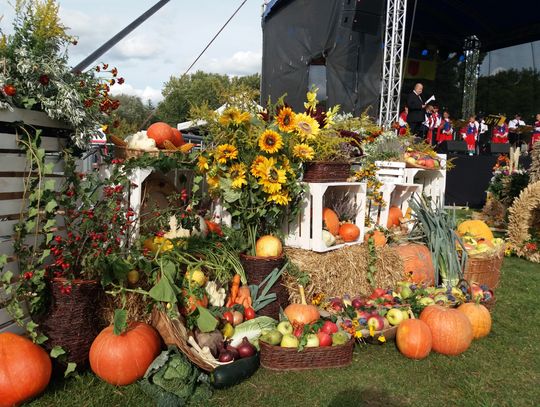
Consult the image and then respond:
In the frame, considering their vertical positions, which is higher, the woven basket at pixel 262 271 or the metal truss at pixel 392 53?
the metal truss at pixel 392 53

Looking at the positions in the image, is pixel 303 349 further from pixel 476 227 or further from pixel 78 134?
pixel 476 227

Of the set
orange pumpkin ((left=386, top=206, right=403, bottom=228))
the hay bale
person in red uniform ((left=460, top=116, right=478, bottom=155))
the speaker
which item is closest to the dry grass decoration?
orange pumpkin ((left=386, top=206, right=403, bottom=228))

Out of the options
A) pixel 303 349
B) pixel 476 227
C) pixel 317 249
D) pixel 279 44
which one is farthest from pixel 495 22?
pixel 303 349

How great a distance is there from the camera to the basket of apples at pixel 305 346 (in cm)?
281

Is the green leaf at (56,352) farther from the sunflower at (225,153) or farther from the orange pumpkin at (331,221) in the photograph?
the orange pumpkin at (331,221)

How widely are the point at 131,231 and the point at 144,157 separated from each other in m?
0.53

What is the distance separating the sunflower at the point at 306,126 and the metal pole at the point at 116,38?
133 centimetres

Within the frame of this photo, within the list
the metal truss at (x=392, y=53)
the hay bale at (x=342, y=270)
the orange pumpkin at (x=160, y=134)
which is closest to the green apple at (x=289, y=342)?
the hay bale at (x=342, y=270)

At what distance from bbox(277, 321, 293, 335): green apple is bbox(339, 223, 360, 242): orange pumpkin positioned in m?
1.34

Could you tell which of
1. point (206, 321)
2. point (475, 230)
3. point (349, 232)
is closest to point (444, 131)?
point (475, 230)

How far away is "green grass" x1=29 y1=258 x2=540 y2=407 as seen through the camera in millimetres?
2490

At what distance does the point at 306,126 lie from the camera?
3.47 m

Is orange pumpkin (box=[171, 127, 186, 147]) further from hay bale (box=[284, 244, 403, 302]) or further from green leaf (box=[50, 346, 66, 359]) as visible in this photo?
green leaf (box=[50, 346, 66, 359])

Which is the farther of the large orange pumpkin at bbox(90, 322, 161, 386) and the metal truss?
the metal truss
